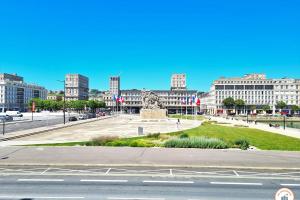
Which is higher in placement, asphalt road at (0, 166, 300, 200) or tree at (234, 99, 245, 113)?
tree at (234, 99, 245, 113)

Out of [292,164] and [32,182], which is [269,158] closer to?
[292,164]

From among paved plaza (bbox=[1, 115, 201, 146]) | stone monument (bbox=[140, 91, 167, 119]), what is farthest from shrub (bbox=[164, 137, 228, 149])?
stone monument (bbox=[140, 91, 167, 119])

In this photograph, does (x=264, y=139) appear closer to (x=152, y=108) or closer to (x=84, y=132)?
(x=84, y=132)

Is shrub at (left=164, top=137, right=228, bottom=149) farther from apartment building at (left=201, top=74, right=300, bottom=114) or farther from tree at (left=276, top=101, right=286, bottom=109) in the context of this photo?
apartment building at (left=201, top=74, right=300, bottom=114)

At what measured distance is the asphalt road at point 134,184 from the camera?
13938 millimetres

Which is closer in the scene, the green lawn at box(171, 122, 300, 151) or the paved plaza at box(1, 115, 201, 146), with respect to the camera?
the green lawn at box(171, 122, 300, 151)

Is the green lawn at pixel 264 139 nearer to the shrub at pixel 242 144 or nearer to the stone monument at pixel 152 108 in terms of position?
the shrub at pixel 242 144

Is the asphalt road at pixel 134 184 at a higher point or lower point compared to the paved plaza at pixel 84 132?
lower

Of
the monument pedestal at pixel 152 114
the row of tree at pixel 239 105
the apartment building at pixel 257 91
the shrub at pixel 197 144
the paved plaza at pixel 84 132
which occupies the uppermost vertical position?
the apartment building at pixel 257 91

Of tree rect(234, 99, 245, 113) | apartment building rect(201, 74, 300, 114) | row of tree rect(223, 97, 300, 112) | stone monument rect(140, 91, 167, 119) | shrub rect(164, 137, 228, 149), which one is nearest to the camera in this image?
shrub rect(164, 137, 228, 149)

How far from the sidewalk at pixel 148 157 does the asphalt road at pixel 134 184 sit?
1188mm

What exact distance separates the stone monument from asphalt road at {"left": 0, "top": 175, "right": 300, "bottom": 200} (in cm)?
7619

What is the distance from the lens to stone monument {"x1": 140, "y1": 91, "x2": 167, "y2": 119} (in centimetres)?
9356

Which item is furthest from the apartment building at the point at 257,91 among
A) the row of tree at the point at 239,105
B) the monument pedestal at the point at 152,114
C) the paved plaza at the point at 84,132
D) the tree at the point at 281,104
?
the paved plaza at the point at 84,132
